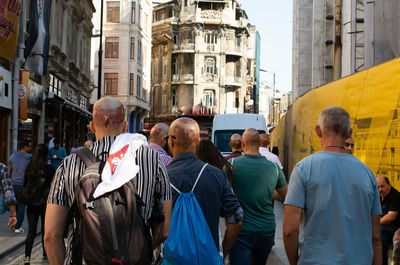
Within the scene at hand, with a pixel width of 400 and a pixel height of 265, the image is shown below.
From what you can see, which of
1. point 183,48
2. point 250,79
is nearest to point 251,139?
point 183,48

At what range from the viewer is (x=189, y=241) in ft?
12.7

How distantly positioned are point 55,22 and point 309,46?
18.1 metres

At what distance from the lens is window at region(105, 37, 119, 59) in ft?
169

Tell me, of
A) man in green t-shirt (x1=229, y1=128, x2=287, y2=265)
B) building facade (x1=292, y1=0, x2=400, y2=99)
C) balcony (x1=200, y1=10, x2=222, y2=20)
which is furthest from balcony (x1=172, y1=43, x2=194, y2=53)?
man in green t-shirt (x1=229, y1=128, x2=287, y2=265)

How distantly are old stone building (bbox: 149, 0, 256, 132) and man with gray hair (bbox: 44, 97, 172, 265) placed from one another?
212 ft

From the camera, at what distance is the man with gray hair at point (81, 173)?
3.24 meters

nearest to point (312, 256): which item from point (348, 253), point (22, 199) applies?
point (348, 253)

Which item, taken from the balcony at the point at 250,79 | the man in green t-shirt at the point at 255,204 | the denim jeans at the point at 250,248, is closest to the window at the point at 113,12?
the balcony at the point at 250,79

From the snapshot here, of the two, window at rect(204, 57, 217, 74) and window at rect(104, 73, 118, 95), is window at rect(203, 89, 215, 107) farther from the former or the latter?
window at rect(104, 73, 118, 95)

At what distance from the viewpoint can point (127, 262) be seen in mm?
3025

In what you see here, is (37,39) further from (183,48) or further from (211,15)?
(211,15)

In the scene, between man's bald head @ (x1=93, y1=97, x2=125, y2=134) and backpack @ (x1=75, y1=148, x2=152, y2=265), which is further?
man's bald head @ (x1=93, y1=97, x2=125, y2=134)

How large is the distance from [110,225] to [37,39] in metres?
19.6

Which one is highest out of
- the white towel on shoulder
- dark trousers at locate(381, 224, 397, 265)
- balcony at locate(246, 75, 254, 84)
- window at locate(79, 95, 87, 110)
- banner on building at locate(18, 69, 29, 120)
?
balcony at locate(246, 75, 254, 84)
